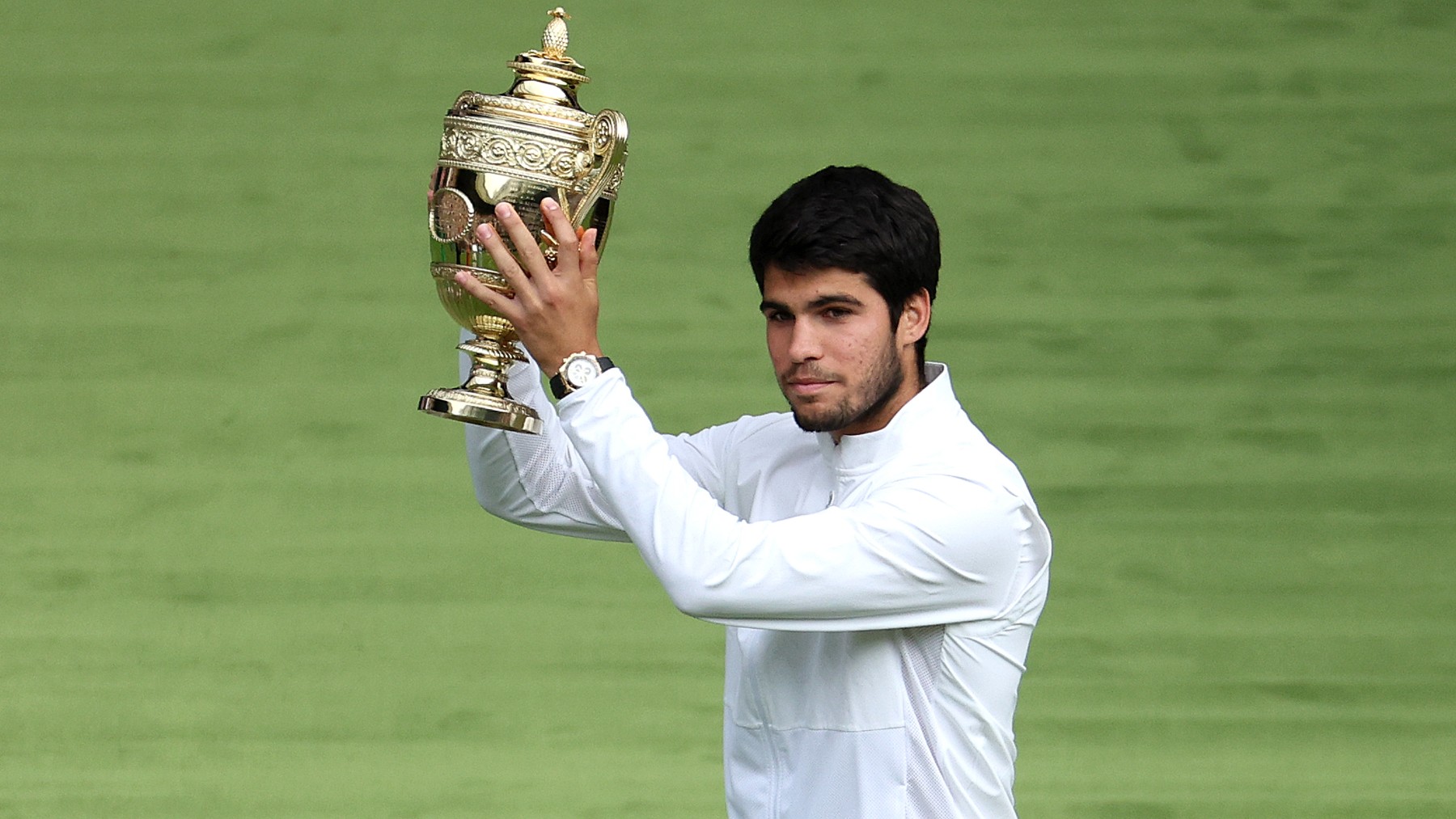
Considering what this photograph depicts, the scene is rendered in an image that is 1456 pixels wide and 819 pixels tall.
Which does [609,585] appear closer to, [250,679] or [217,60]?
[250,679]

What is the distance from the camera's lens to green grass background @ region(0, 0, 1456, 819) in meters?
3.62

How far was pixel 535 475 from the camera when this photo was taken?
2.22 m

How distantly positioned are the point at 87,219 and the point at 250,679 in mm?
959

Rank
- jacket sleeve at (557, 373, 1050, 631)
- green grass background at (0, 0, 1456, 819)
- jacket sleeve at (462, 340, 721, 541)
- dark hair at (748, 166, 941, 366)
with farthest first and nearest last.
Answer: green grass background at (0, 0, 1456, 819)
jacket sleeve at (462, 340, 721, 541)
dark hair at (748, 166, 941, 366)
jacket sleeve at (557, 373, 1050, 631)

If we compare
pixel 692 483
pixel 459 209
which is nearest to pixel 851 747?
pixel 692 483

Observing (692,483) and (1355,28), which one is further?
(1355,28)

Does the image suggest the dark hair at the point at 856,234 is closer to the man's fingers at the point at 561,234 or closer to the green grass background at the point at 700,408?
the man's fingers at the point at 561,234

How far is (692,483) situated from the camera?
1.89 metres

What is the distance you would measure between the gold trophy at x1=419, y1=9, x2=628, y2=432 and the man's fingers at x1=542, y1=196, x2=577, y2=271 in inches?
2.0

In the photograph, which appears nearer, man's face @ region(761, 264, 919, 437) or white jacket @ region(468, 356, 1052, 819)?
white jacket @ region(468, 356, 1052, 819)

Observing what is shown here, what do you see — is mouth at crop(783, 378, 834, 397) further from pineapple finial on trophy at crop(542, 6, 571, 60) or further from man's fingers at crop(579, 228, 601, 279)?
pineapple finial on trophy at crop(542, 6, 571, 60)

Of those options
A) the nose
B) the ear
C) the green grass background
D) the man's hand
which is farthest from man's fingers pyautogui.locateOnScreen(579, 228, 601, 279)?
the green grass background

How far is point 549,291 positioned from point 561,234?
0.07 metres

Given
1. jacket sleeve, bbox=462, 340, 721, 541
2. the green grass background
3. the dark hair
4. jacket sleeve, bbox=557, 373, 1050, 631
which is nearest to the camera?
jacket sleeve, bbox=557, 373, 1050, 631
